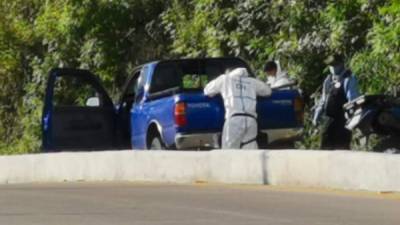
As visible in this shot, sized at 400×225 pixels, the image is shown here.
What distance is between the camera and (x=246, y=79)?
62.4 ft

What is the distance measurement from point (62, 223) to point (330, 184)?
15.1 feet

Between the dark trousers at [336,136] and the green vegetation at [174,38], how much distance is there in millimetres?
1535

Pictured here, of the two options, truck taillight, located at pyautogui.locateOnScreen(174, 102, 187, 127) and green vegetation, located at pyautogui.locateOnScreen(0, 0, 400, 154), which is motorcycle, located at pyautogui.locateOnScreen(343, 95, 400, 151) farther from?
truck taillight, located at pyautogui.locateOnScreen(174, 102, 187, 127)

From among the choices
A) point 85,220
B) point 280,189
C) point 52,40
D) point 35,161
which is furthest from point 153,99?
point 52,40

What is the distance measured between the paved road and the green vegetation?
16.2 feet

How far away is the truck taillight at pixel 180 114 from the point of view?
19594 millimetres

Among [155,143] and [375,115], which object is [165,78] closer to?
[155,143]

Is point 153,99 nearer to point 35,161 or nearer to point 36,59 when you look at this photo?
point 35,161

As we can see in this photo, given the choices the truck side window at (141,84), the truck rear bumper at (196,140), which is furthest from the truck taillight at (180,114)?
the truck side window at (141,84)

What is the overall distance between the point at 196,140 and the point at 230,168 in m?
2.31

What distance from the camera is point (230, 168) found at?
17.6 meters

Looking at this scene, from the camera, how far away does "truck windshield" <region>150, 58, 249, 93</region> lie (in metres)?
21.1

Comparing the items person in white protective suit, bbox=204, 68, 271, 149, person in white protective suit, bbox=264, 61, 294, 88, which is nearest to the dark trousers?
person in white protective suit, bbox=264, 61, 294, 88

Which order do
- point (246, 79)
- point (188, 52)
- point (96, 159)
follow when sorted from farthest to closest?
point (188, 52) → point (96, 159) → point (246, 79)
